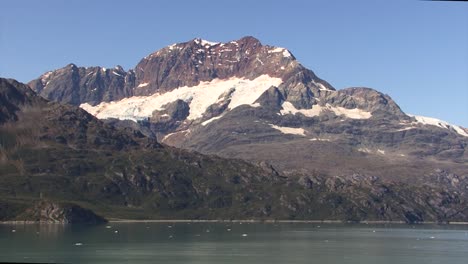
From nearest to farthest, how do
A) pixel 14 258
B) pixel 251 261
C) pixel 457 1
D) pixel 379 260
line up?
1. pixel 457 1
2. pixel 14 258
3. pixel 251 261
4. pixel 379 260

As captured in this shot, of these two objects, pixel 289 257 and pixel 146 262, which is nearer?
pixel 146 262

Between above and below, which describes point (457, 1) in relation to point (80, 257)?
above

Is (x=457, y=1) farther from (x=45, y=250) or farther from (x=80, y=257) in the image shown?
(x=45, y=250)

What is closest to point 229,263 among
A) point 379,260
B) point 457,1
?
point 379,260

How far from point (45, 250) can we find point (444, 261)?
10144cm

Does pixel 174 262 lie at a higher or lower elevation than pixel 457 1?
lower

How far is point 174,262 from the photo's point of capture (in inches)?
6634

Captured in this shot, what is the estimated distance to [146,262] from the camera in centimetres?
16425

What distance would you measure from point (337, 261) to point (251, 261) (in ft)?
69.7

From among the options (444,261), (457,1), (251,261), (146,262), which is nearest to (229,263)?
(251,261)

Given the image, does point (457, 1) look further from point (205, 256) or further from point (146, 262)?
point (205, 256)

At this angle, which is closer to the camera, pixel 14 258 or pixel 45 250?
pixel 14 258

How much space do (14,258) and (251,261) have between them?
5352 cm

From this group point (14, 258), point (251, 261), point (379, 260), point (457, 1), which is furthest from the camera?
point (379, 260)
